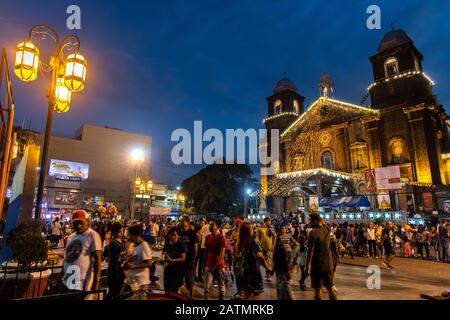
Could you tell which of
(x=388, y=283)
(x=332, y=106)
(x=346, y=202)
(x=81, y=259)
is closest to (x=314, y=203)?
(x=346, y=202)

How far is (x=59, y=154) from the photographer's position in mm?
49000

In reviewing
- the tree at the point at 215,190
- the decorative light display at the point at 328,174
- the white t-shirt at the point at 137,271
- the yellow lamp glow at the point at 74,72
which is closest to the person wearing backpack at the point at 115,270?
the white t-shirt at the point at 137,271

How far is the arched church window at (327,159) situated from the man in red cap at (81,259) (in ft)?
110

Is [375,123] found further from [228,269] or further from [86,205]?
[86,205]

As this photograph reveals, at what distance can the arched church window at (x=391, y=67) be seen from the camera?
3082 cm

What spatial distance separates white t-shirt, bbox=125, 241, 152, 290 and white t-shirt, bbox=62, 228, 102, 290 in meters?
0.51

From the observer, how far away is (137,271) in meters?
4.38

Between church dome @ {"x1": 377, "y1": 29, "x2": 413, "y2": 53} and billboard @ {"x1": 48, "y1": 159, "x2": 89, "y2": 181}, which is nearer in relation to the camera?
church dome @ {"x1": 377, "y1": 29, "x2": 413, "y2": 53}

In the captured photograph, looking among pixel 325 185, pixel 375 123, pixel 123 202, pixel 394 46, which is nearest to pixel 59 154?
pixel 123 202

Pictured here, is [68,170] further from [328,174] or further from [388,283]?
[388,283]

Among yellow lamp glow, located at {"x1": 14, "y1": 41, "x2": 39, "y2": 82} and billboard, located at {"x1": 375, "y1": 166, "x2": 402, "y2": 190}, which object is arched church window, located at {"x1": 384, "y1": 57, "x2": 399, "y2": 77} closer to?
billboard, located at {"x1": 375, "y1": 166, "x2": 402, "y2": 190}

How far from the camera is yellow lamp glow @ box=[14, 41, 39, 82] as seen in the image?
756 cm

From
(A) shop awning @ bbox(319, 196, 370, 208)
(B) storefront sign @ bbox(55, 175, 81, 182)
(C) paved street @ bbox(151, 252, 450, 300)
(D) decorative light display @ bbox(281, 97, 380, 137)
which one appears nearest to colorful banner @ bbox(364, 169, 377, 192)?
(A) shop awning @ bbox(319, 196, 370, 208)
